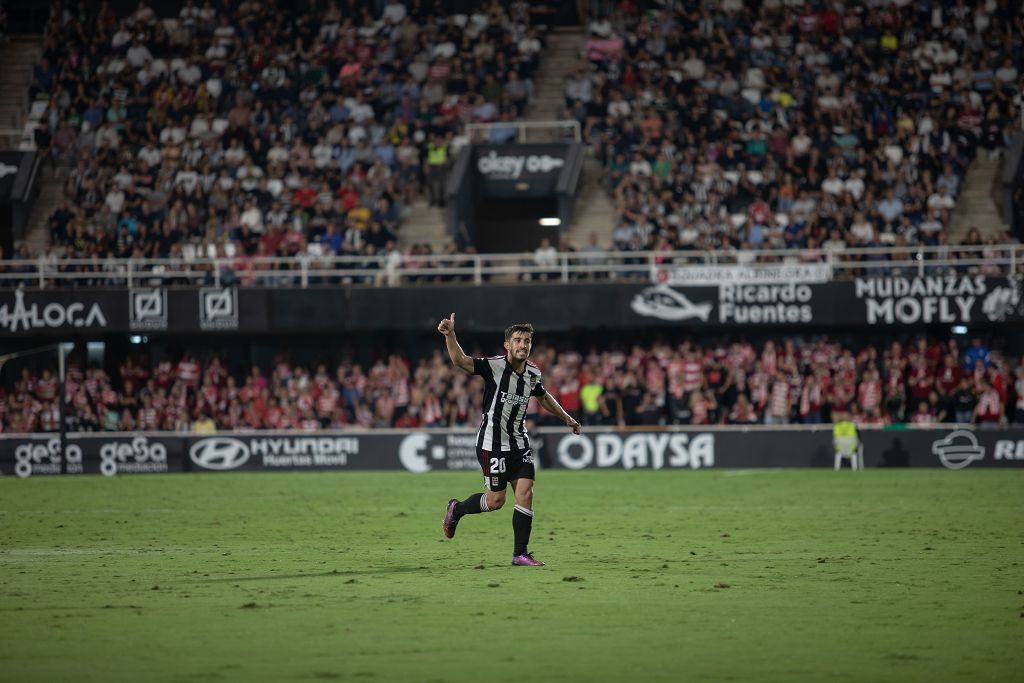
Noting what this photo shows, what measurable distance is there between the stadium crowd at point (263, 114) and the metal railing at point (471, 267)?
2.24 ft

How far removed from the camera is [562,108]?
37688mm

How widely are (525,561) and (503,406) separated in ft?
4.60

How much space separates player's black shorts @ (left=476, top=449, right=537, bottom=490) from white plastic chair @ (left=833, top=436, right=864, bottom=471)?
1752 centimetres

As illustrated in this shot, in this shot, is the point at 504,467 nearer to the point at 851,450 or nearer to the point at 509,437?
the point at 509,437

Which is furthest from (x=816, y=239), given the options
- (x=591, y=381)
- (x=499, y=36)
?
(x=499, y=36)

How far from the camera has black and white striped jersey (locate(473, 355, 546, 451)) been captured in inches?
478

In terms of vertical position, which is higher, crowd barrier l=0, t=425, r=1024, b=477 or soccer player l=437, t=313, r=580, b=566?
soccer player l=437, t=313, r=580, b=566

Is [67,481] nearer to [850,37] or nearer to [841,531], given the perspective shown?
[841,531]

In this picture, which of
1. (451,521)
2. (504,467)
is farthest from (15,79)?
(504,467)

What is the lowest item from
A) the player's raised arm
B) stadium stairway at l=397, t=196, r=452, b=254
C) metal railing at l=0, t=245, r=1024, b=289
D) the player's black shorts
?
the player's black shorts

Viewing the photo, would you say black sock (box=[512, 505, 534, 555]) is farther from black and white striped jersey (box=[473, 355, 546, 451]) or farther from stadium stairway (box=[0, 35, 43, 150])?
stadium stairway (box=[0, 35, 43, 150])

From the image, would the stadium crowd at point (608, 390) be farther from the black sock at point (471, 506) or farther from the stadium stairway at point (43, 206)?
the black sock at point (471, 506)

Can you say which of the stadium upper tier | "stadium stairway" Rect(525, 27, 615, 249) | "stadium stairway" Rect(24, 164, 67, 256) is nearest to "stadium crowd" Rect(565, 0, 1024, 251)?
the stadium upper tier

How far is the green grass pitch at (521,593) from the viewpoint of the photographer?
25.4ft
